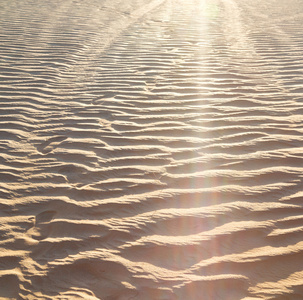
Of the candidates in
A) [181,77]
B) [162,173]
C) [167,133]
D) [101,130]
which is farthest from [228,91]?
[162,173]

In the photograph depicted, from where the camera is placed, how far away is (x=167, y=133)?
371cm

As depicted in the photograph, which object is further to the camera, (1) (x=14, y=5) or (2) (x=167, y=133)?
(1) (x=14, y=5)

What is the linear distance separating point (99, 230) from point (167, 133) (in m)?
1.42

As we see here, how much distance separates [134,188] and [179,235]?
60 cm

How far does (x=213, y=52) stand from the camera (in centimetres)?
648

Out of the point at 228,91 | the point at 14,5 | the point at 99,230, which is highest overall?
the point at 14,5

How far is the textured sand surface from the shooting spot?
2.17m

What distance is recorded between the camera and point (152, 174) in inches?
121

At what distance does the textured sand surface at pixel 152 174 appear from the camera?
217 cm

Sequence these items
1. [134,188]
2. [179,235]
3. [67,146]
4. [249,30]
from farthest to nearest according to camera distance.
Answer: [249,30] → [67,146] → [134,188] → [179,235]

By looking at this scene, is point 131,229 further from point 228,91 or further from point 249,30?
point 249,30

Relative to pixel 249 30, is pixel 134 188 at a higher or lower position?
lower

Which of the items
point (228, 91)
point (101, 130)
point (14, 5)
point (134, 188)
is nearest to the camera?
point (134, 188)

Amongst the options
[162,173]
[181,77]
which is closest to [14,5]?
[181,77]
